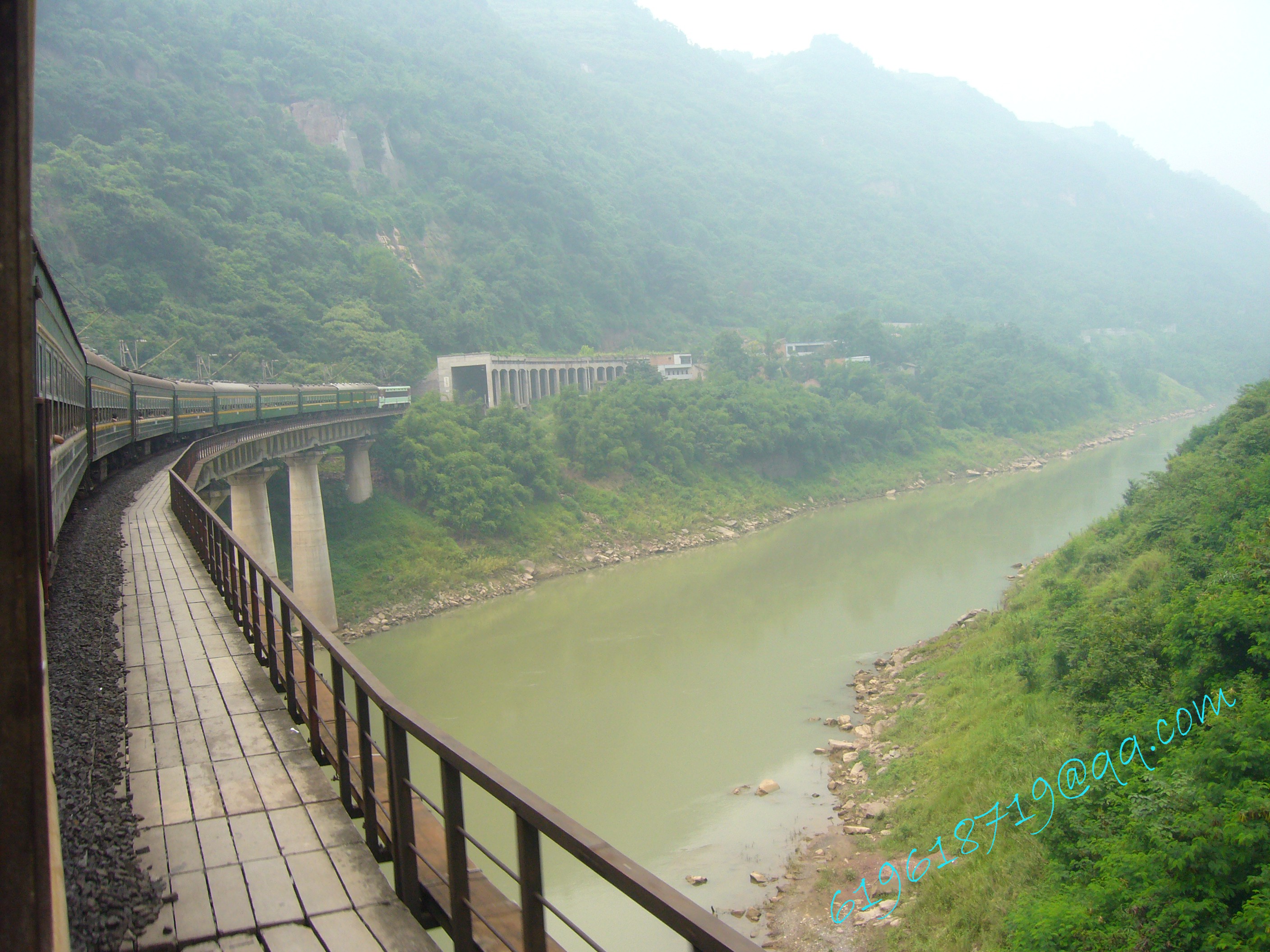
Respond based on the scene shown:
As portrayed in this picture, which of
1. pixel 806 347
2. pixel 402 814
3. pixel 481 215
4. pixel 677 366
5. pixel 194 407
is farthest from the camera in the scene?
pixel 806 347

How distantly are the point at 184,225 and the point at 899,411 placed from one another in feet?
143

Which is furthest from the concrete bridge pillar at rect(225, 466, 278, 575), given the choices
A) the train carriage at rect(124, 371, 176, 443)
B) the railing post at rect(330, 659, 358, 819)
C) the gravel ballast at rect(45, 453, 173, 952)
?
the railing post at rect(330, 659, 358, 819)

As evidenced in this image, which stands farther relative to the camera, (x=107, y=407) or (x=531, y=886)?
(x=107, y=407)

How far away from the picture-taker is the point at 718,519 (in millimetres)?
41531

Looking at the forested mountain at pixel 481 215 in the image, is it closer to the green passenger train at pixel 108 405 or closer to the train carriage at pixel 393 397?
the train carriage at pixel 393 397

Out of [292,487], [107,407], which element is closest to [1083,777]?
[107,407]

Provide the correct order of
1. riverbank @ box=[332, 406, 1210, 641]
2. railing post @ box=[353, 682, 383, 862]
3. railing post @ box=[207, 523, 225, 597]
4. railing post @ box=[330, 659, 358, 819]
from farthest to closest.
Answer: riverbank @ box=[332, 406, 1210, 641] < railing post @ box=[207, 523, 225, 597] < railing post @ box=[330, 659, 358, 819] < railing post @ box=[353, 682, 383, 862]

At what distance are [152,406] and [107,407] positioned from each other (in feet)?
15.3

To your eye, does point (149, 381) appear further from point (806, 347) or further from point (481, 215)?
point (806, 347)

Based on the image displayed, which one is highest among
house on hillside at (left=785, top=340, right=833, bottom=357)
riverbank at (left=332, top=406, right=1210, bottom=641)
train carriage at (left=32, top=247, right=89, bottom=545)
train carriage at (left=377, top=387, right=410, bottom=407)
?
house on hillside at (left=785, top=340, right=833, bottom=357)

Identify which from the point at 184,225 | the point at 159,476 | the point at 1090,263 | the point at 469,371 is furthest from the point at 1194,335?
the point at 159,476

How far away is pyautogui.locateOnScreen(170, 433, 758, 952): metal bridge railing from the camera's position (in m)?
1.93

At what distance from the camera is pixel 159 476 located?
55.1ft

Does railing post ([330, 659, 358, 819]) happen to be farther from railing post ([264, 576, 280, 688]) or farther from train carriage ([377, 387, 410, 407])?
train carriage ([377, 387, 410, 407])
